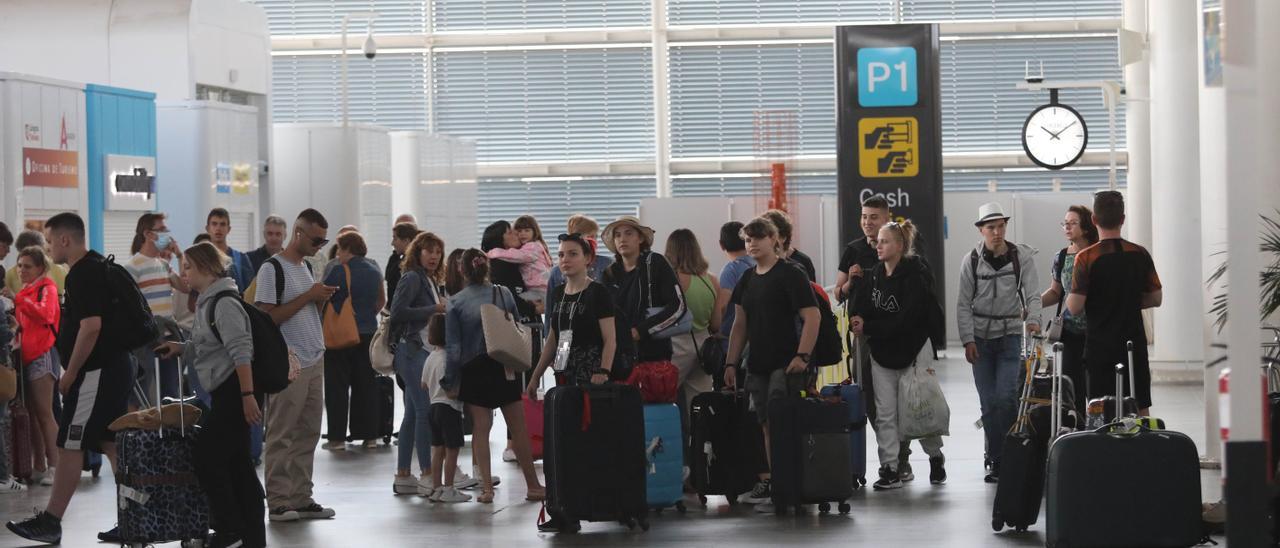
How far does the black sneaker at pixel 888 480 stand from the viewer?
8516mm

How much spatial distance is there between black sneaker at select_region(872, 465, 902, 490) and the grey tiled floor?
7 centimetres

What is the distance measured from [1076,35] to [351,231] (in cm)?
1797

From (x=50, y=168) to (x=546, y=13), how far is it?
48.0ft

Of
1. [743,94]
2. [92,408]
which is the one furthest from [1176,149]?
[743,94]

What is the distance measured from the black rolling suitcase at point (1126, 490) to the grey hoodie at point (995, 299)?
99.5 inches

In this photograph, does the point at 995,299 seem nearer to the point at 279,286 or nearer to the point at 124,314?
the point at 279,286

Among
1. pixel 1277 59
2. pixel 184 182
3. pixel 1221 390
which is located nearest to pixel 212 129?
pixel 184 182

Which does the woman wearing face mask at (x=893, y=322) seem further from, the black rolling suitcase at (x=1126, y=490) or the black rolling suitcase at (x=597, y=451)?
the black rolling suitcase at (x=1126, y=490)

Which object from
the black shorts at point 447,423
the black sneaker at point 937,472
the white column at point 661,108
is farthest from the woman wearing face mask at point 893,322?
the white column at point 661,108

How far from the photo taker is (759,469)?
8047mm

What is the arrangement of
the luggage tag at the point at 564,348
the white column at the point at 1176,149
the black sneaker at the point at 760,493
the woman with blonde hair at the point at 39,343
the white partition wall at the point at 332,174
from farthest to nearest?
1. the white partition wall at the point at 332,174
2. the white column at the point at 1176,149
3. the woman with blonde hair at the point at 39,343
4. the black sneaker at the point at 760,493
5. the luggage tag at the point at 564,348

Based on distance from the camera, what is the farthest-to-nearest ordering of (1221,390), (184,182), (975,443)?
(184,182) → (975,443) → (1221,390)

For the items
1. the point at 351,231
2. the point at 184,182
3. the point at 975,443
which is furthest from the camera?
the point at 184,182

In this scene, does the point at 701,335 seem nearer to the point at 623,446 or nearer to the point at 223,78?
the point at 623,446
